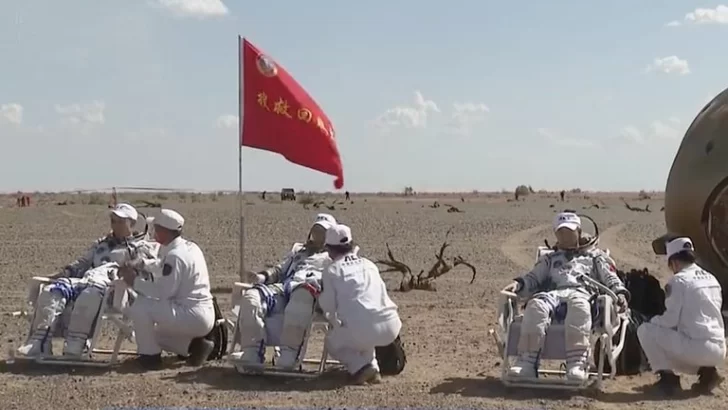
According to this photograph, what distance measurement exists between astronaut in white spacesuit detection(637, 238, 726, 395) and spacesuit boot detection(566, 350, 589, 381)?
505 mm

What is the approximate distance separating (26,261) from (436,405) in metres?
13.9

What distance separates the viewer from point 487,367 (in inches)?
374

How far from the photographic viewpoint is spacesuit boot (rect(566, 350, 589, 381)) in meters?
7.94

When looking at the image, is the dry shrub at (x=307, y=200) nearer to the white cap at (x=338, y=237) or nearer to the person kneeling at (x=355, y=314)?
the white cap at (x=338, y=237)

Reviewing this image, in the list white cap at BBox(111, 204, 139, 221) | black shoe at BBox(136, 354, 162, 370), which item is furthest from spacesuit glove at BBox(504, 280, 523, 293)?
white cap at BBox(111, 204, 139, 221)

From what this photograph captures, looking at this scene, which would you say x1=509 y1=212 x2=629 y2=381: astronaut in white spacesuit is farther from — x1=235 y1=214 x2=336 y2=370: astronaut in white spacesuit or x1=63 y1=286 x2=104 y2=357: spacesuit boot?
x1=63 y1=286 x2=104 y2=357: spacesuit boot

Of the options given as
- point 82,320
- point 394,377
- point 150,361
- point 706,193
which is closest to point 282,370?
point 394,377

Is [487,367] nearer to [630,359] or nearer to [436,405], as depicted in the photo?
[630,359]

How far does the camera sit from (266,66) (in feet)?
38.7

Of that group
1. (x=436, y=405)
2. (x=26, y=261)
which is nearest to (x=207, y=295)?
(x=436, y=405)

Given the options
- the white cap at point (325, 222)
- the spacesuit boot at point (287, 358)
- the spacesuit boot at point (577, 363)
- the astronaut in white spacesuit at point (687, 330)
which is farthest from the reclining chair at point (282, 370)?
the astronaut in white spacesuit at point (687, 330)

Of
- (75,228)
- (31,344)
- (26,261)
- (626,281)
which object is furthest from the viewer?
(75,228)

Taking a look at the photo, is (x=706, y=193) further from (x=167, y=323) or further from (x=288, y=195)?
(x=288, y=195)

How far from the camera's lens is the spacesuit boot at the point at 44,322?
897cm
